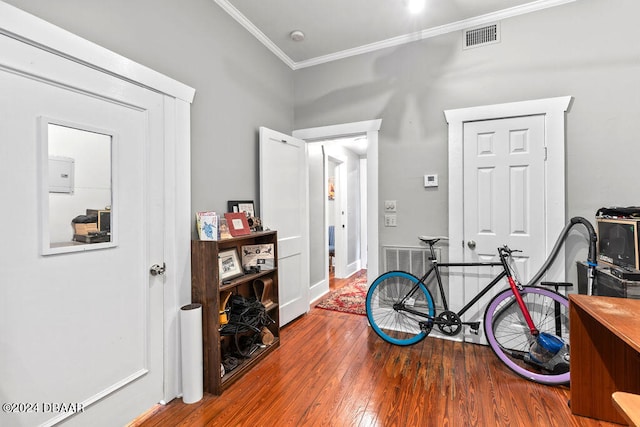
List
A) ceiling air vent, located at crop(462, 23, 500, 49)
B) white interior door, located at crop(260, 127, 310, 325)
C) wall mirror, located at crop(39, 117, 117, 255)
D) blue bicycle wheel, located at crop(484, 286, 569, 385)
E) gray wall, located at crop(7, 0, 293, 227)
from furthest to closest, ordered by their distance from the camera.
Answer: white interior door, located at crop(260, 127, 310, 325) < ceiling air vent, located at crop(462, 23, 500, 49) < blue bicycle wheel, located at crop(484, 286, 569, 385) < gray wall, located at crop(7, 0, 293, 227) < wall mirror, located at crop(39, 117, 117, 255)

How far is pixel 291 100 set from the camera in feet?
11.6

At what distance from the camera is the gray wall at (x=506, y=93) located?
2.32 metres

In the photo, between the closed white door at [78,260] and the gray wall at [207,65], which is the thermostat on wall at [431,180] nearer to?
the gray wall at [207,65]

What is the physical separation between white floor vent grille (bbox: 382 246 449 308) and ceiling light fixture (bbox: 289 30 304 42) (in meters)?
2.35

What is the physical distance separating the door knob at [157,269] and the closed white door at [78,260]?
2cm

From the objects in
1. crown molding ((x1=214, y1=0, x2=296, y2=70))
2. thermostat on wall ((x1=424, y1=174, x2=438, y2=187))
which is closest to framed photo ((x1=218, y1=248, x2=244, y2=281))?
thermostat on wall ((x1=424, y1=174, x2=438, y2=187))

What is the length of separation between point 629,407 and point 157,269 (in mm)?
2273

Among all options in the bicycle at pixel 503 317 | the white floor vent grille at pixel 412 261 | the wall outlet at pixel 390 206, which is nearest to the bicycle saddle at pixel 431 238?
the bicycle at pixel 503 317

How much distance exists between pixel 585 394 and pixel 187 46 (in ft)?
11.5

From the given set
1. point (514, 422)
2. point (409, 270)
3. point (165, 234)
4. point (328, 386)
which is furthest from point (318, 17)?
point (514, 422)

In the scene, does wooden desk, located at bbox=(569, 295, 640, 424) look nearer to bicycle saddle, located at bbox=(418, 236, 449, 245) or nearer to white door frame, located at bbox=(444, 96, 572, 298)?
white door frame, located at bbox=(444, 96, 572, 298)

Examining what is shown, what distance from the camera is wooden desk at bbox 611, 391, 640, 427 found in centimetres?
86

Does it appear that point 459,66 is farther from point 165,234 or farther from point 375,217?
point 165,234

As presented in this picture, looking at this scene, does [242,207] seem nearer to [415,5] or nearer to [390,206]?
[390,206]
